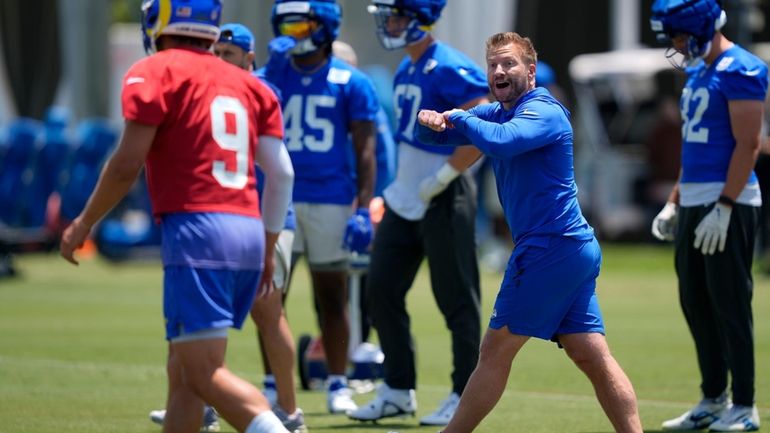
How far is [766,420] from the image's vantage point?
30.4 feet

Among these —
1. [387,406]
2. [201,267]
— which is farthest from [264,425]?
[387,406]

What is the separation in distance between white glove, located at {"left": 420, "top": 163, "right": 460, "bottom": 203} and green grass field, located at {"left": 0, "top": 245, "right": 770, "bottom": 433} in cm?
141

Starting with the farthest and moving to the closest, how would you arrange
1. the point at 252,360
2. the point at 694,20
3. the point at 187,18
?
1. the point at 252,360
2. the point at 694,20
3. the point at 187,18

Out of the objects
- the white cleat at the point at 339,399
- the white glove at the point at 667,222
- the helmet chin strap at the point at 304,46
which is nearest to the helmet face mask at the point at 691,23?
the white glove at the point at 667,222

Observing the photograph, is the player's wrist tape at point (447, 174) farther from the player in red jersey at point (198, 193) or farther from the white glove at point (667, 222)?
the player in red jersey at point (198, 193)

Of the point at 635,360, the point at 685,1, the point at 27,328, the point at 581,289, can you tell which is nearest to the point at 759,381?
the point at 635,360

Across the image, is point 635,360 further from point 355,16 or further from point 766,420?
point 355,16

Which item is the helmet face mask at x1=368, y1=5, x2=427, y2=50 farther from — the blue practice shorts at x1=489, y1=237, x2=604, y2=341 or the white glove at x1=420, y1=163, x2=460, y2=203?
the blue practice shorts at x1=489, y1=237, x2=604, y2=341

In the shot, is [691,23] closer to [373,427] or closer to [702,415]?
[702,415]

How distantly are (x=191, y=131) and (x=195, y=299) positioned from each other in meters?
0.70

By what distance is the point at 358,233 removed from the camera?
31.6 ft

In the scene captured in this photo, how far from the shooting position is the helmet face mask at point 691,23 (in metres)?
8.91

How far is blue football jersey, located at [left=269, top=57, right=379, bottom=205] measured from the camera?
9.96 meters

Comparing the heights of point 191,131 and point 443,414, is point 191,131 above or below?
above
